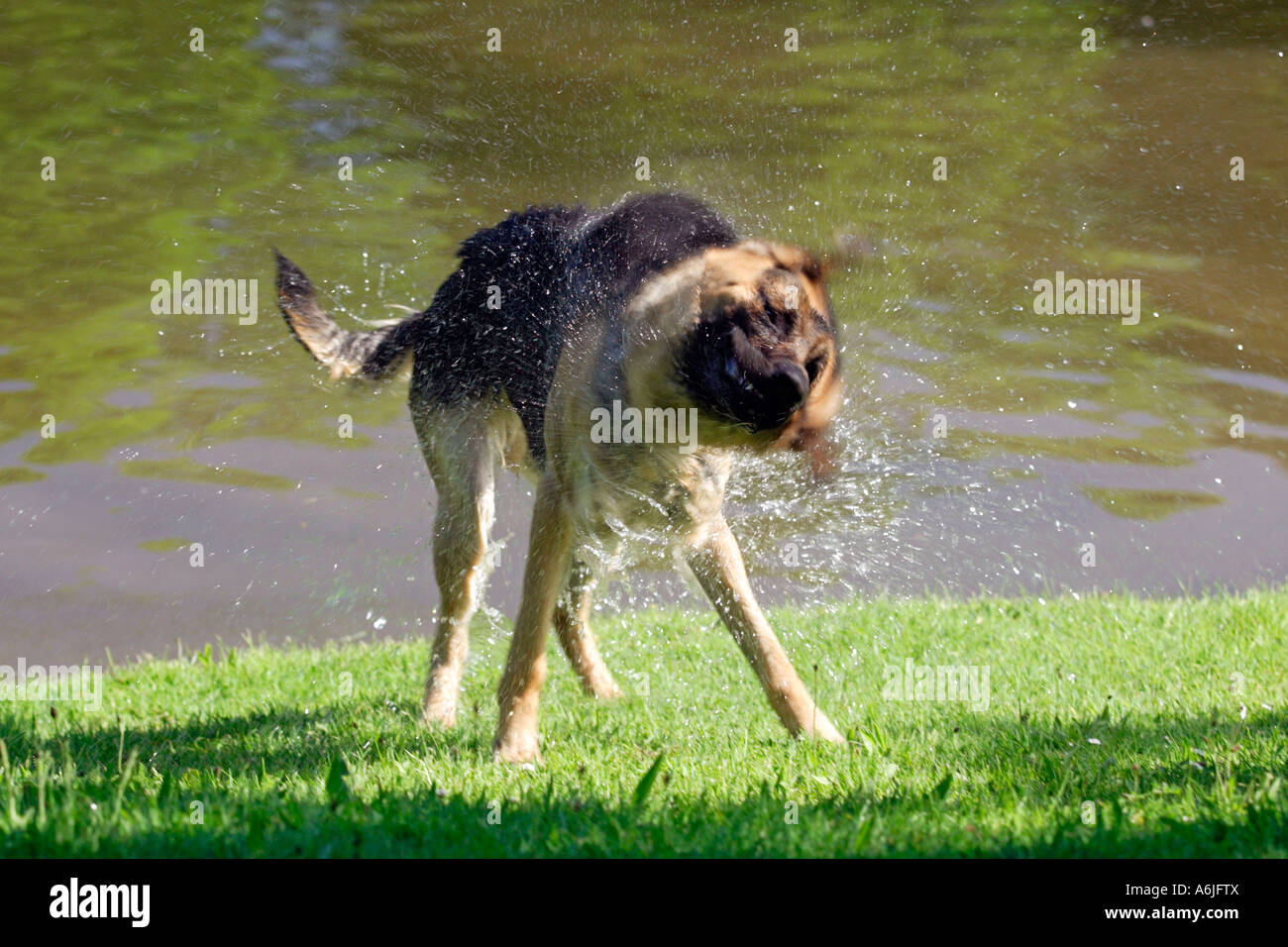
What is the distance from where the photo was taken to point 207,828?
9.82 ft

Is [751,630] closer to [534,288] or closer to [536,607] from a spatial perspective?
[536,607]

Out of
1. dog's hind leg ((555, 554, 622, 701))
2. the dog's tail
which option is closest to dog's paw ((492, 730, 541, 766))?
dog's hind leg ((555, 554, 622, 701))

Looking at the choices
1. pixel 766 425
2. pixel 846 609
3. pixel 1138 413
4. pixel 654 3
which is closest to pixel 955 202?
pixel 1138 413

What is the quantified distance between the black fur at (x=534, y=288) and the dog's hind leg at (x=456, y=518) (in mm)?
139

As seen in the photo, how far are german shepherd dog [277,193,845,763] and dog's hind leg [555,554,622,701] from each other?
1 centimetres

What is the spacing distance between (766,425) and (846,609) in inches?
176

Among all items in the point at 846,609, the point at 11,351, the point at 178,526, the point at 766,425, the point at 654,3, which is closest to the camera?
the point at 766,425

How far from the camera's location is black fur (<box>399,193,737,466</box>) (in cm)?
473

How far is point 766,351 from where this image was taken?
139 inches

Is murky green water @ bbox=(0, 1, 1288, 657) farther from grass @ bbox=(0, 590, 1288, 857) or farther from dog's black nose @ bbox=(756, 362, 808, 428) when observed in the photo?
dog's black nose @ bbox=(756, 362, 808, 428)

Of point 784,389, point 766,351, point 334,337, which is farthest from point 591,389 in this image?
point 334,337

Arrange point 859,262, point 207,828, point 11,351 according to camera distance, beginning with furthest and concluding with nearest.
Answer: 1. point 11,351
2. point 859,262
3. point 207,828

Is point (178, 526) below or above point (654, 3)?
below
